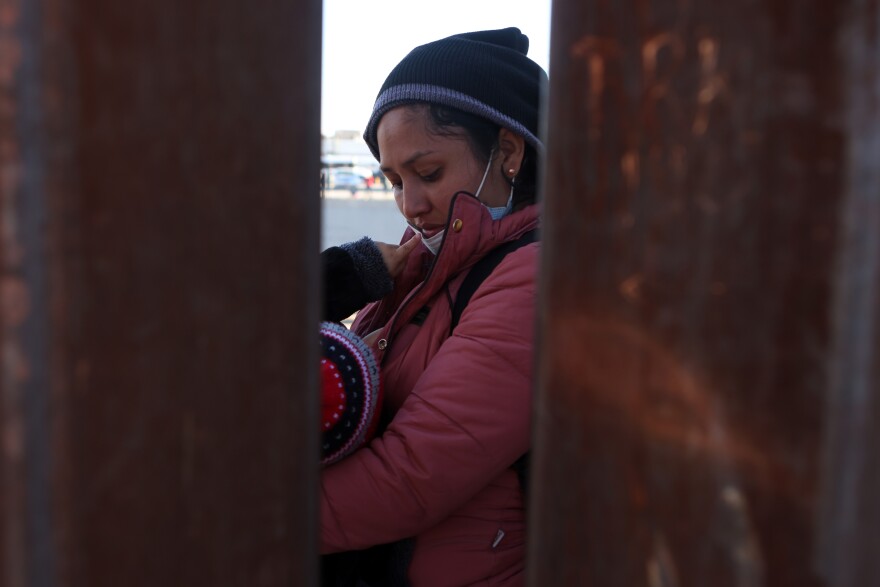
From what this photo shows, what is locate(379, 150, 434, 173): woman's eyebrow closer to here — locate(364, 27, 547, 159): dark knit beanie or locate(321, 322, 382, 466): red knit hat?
locate(364, 27, 547, 159): dark knit beanie

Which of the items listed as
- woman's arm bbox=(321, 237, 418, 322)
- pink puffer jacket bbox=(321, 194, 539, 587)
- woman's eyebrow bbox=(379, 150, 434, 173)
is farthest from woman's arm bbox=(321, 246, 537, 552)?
woman's eyebrow bbox=(379, 150, 434, 173)

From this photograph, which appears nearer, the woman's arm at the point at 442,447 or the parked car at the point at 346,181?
the woman's arm at the point at 442,447

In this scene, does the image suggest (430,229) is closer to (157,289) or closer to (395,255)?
(395,255)

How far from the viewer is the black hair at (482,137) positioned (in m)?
1.82

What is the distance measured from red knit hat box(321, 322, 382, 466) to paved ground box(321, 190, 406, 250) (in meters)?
8.16

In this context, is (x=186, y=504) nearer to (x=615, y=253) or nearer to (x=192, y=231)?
(x=192, y=231)

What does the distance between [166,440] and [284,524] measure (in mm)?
126

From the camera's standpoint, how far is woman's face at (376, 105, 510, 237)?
1826 millimetres

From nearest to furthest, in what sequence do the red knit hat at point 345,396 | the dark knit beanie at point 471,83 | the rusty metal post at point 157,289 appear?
the rusty metal post at point 157,289, the red knit hat at point 345,396, the dark knit beanie at point 471,83

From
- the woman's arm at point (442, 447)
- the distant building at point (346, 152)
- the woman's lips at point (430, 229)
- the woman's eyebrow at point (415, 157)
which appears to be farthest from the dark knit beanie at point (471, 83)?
the distant building at point (346, 152)

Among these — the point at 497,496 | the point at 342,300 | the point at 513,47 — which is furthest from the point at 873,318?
the point at 513,47

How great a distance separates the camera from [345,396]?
4.27 feet

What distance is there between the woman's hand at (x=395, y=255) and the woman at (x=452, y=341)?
3 centimetres

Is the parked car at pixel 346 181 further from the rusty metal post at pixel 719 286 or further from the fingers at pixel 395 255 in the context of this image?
the rusty metal post at pixel 719 286
